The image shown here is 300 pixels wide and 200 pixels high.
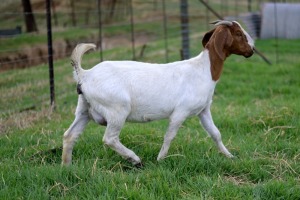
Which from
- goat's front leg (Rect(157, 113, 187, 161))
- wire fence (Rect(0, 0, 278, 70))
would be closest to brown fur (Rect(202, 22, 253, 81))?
goat's front leg (Rect(157, 113, 187, 161))

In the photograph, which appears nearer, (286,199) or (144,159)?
(286,199)

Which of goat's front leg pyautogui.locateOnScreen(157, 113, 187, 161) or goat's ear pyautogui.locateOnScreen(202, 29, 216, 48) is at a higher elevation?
goat's ear pyautogui.locateOnScreen(202, 29, 216, 48)

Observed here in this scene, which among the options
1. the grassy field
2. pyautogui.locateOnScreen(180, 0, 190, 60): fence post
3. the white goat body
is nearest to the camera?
the grassy field

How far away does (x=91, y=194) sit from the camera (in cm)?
434

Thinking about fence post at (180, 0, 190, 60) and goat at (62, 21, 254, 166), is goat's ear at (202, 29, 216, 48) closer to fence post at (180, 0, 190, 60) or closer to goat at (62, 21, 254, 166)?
goat at (62, 21, 254, 166)

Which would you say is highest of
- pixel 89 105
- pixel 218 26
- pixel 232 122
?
pixel 218 26

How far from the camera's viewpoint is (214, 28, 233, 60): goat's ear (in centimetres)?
546

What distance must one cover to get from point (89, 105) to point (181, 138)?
151cm

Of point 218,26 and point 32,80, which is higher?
point 218,26

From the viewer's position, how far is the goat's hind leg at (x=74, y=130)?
17.3 feet

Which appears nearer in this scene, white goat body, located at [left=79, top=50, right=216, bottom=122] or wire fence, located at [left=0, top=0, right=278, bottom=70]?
white goat body, located at [left=79, top=50, right=216, bottom=122]

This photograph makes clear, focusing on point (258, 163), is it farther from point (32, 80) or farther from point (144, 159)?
point (32, 80)

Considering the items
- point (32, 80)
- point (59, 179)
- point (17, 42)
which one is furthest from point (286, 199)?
point (17, 42)

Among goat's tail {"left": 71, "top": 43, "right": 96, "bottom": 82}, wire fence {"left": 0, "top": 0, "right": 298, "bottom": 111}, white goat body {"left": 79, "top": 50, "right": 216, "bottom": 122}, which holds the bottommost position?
wire fence {"left": 0, "top": 0, "right": 298, "bottom": 111}
